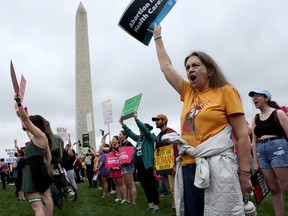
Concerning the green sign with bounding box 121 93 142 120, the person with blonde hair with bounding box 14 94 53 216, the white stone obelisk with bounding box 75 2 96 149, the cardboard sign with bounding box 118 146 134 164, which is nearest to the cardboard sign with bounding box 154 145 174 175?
the cardboard sign with bounding box 118 146 134 164

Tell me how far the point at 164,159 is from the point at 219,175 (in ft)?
14.4

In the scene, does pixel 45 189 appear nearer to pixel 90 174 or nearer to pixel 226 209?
pixel 226 209

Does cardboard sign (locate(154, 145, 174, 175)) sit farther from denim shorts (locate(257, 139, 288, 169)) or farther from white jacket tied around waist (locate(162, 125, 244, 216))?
white jacket tied around waist (locate(162, 125, 244, 216))

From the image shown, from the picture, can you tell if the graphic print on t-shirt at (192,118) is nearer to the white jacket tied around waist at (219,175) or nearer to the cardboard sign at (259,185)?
the white jacket tied around waist at (219,175)

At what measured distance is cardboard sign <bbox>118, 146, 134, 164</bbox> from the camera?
7613 mm

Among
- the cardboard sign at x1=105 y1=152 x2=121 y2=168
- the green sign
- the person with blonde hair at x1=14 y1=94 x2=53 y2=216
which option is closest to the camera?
the person with blonde hair at x1=14 y1=94 x2=53 y2=216

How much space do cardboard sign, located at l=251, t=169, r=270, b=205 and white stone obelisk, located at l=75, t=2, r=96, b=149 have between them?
29007 mm

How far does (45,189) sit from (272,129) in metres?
2.87

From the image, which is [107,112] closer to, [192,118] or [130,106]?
[130,106]

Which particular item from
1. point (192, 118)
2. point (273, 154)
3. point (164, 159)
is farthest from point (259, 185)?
point (164, 159)

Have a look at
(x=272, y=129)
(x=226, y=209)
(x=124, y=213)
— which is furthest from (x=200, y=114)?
(x=124, y=213)

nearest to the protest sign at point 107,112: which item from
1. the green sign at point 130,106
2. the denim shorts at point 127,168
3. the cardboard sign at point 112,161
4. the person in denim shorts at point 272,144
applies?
the cardboard sign at point 112,161

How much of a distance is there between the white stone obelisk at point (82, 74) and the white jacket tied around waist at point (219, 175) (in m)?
30.8

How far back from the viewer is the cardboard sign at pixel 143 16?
3029mm
